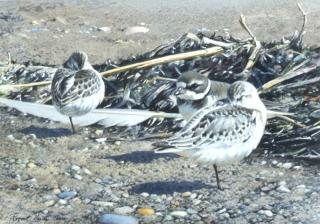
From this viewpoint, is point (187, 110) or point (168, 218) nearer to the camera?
point (168, 218)

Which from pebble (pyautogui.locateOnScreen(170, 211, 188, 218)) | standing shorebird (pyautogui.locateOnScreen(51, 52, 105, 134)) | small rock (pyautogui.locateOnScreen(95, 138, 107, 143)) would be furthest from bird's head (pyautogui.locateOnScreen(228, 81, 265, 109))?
standing shorebird (pyautogui.locateOnScreen(51, 52, 105, 134))

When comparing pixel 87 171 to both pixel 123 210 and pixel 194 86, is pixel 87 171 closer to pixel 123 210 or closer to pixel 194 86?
pixel 123 210

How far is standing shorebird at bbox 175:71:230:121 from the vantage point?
28.6 feet

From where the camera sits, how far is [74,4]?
48.2 feet

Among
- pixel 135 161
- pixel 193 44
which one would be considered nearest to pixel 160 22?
pixel 193 44

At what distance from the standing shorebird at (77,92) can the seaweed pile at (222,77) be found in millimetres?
400

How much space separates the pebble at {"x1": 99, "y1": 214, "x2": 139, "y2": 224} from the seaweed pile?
6.08 ft

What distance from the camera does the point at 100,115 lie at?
976 cm

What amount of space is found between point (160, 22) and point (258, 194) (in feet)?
19.8

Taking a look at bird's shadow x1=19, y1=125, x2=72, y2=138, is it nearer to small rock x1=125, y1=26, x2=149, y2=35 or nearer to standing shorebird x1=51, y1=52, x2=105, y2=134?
standing shorebird x1=51, y1=52, x2=105, y2=134

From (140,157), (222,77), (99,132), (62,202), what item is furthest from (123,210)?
(222,77)

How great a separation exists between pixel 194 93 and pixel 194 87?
57 mm

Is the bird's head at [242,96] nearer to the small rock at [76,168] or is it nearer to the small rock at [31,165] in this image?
the small rock at [76,168]

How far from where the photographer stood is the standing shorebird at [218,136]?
7543mm
